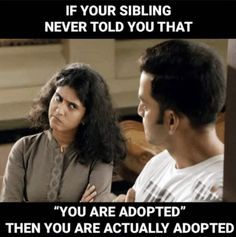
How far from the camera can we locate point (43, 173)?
1080 millimetres

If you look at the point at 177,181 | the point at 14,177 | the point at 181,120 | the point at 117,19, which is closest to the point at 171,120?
the point at 181,120

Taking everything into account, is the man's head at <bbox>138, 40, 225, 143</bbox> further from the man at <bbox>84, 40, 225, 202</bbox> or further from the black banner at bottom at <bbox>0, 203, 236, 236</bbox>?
the black banner at bottom at <bbox>0, 203, 236, 236</bbox>

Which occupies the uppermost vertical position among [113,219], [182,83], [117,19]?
[117,19]

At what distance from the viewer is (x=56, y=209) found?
1.08 m

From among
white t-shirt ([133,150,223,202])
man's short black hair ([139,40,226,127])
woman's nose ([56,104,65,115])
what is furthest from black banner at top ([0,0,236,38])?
white t-shirt ([133,150,223,202])

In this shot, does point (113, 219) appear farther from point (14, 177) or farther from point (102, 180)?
point (14, 177)

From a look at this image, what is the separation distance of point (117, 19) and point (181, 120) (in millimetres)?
233

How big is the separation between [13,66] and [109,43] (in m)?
0.19

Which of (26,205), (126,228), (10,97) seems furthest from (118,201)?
(10,97)

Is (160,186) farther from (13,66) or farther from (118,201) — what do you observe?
(13,66)

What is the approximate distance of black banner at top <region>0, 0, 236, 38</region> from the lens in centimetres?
103

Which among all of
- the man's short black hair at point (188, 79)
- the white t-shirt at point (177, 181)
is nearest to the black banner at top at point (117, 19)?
the man's short black hair at point (188, 79)

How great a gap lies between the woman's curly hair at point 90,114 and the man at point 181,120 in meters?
0.06

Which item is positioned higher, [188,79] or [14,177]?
[188,79]
